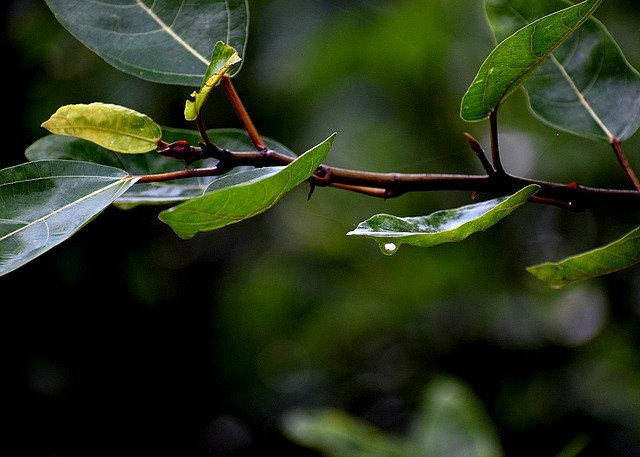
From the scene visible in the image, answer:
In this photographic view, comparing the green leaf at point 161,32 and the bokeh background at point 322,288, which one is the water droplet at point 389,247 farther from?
the bokeh background at point 322,288

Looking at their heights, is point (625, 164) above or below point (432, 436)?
above

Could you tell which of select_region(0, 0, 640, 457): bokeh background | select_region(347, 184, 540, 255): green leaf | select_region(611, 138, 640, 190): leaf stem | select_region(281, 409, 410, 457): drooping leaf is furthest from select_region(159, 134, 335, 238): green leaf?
select_region(0, 0, 640, 457): bokeh background

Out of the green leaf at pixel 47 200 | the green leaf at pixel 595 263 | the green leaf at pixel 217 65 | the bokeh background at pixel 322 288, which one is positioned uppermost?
→ the green leaf at pixel 217 65

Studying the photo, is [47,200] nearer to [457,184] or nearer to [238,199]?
[238,199]

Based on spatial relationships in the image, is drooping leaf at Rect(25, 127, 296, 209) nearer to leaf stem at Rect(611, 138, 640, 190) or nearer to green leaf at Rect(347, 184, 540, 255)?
green leaf at Rect(347, 184, 540, 255)

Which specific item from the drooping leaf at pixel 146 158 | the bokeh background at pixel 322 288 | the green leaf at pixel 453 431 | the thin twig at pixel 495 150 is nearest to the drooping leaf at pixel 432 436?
the green leaf at pixel 453 431

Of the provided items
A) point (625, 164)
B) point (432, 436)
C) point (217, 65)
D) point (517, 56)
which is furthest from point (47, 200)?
point (432, 436)
